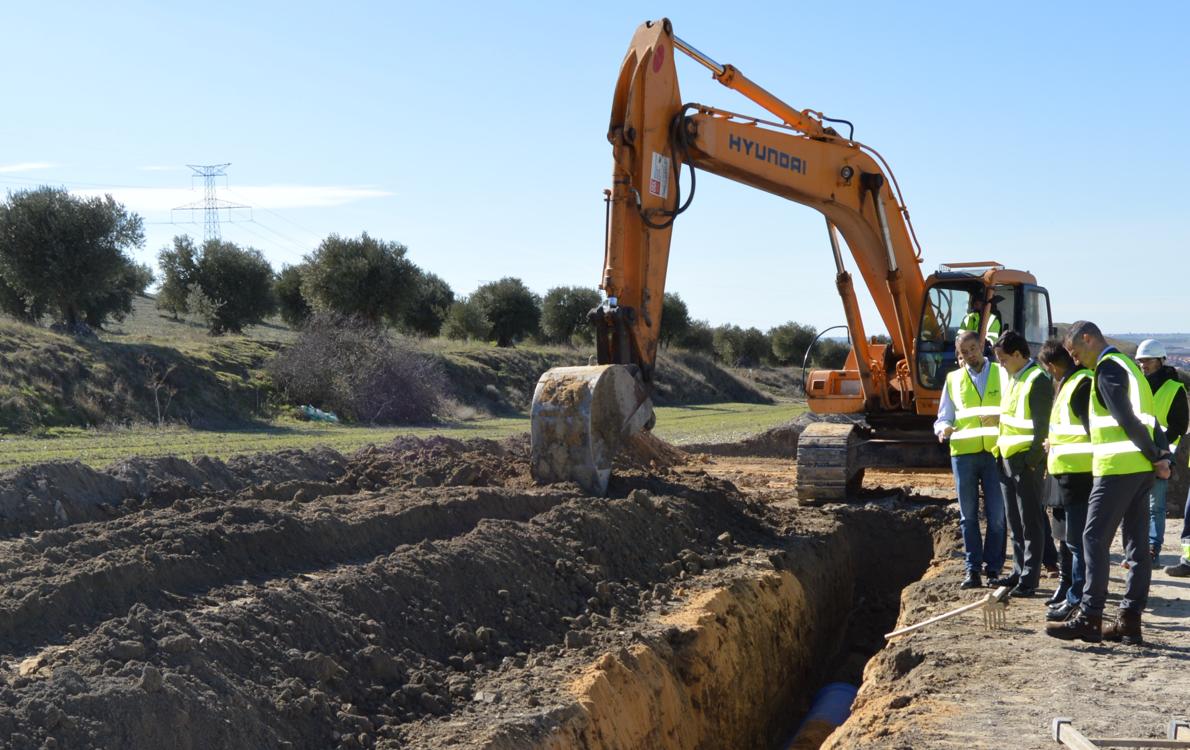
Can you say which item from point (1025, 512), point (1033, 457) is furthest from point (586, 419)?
point (1033, 457)

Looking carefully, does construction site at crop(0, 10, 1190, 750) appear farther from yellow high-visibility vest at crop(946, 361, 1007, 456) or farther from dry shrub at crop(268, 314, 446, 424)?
dry shrub at crop(268, 314, 446, 424)

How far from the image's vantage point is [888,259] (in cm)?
1323

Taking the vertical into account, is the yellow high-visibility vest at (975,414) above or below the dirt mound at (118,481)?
above

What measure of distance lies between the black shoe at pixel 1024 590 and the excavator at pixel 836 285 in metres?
3.80

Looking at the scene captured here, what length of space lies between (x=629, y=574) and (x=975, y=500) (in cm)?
272

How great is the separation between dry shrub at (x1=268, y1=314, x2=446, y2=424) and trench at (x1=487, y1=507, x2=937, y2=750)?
634 inches

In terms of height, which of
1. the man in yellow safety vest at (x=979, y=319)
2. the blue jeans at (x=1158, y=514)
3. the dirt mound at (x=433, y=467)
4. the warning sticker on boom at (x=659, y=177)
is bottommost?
the blue jeans at (x=1158, y=514)

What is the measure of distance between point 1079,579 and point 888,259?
260 inches

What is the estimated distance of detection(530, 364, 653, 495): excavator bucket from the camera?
34.5ft

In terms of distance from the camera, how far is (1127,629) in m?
6.83

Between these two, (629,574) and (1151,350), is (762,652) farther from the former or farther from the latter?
(1151,350)

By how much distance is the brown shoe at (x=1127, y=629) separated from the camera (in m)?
6.81

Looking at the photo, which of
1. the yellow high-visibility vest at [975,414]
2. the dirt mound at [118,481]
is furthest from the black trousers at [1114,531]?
the dirt mound at [118,481]

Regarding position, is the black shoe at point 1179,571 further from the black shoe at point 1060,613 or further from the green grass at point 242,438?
the green grass at point 242,438
